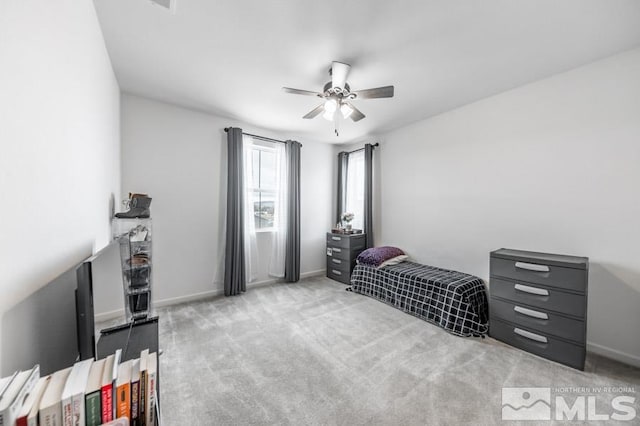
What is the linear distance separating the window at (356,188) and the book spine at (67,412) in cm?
390

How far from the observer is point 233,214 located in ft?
10.9

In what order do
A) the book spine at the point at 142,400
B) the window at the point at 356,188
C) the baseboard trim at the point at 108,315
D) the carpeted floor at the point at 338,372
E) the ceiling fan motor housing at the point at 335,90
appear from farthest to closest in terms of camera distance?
the window at the point at 356,188 → the ceiling fan motor housing at the point at 335,90 → the carpeted floor at the point at 338,372 → the baseboard trim at the point at 108,315 → the book spine at the point at 142,400

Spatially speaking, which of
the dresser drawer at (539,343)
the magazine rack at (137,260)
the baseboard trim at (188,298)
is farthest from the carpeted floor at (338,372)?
the magazine rack at (137,260)

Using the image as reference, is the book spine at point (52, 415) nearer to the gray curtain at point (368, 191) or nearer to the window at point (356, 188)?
the gray curtain at point (368, 191)

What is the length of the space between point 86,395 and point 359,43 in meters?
2.34

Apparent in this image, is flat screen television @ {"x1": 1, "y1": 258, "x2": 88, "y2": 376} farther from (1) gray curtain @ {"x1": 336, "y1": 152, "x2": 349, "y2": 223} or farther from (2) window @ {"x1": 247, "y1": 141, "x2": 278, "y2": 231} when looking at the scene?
(1) gray curtain @ {"x1": 336, "y1": 152, "x2": 349, "y2": 223}

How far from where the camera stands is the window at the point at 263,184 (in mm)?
3680

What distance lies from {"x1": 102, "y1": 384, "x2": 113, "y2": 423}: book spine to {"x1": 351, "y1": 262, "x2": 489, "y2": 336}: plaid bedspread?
2658mm

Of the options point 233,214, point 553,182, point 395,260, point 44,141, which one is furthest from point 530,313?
point 233,214

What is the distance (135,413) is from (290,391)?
118 cm

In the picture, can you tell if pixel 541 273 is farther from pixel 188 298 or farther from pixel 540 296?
pixel 188 298

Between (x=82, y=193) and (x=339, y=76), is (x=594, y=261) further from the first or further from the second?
(x=82, y=193)

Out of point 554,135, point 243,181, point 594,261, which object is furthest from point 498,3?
point 243,181

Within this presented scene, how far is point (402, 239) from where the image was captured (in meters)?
3.74
